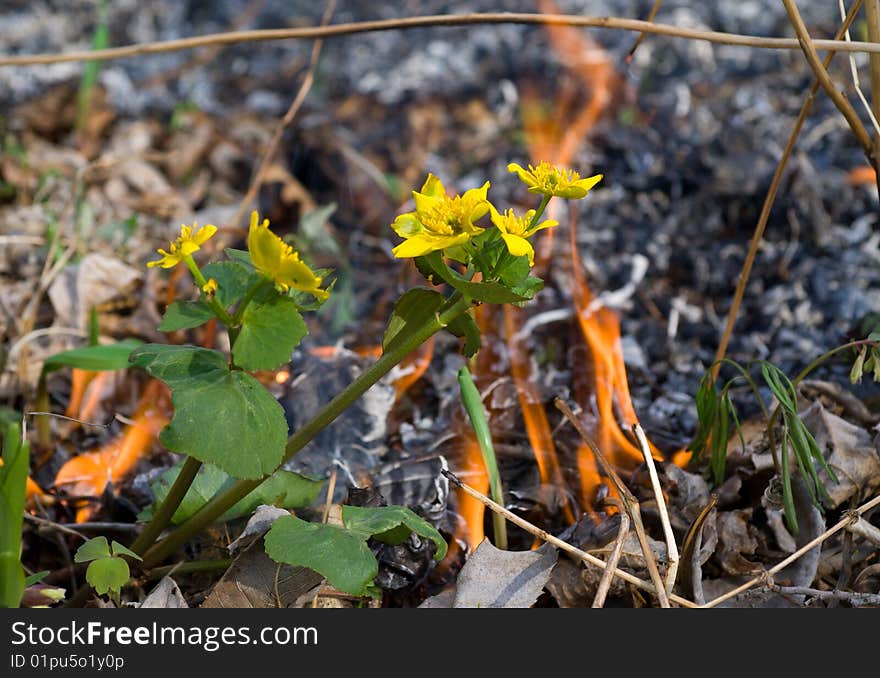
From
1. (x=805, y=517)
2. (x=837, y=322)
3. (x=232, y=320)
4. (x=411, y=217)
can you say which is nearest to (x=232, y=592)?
(x=232, y=320)

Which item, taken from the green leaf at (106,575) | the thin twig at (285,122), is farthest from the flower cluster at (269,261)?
the thin twig at (285,122)

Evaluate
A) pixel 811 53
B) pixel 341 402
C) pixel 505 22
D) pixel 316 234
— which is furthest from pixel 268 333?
pixel 316 234

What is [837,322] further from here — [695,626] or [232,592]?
[232,592]

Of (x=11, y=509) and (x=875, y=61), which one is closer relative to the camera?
(x=11, y=509)

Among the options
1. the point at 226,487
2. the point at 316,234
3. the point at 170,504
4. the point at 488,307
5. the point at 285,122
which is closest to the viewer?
the point at 170,504

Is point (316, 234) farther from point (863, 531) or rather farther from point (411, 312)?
point (863, 531)

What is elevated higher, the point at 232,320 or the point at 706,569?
the point at 232,320

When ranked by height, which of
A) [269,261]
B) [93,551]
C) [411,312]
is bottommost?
[93,551]
